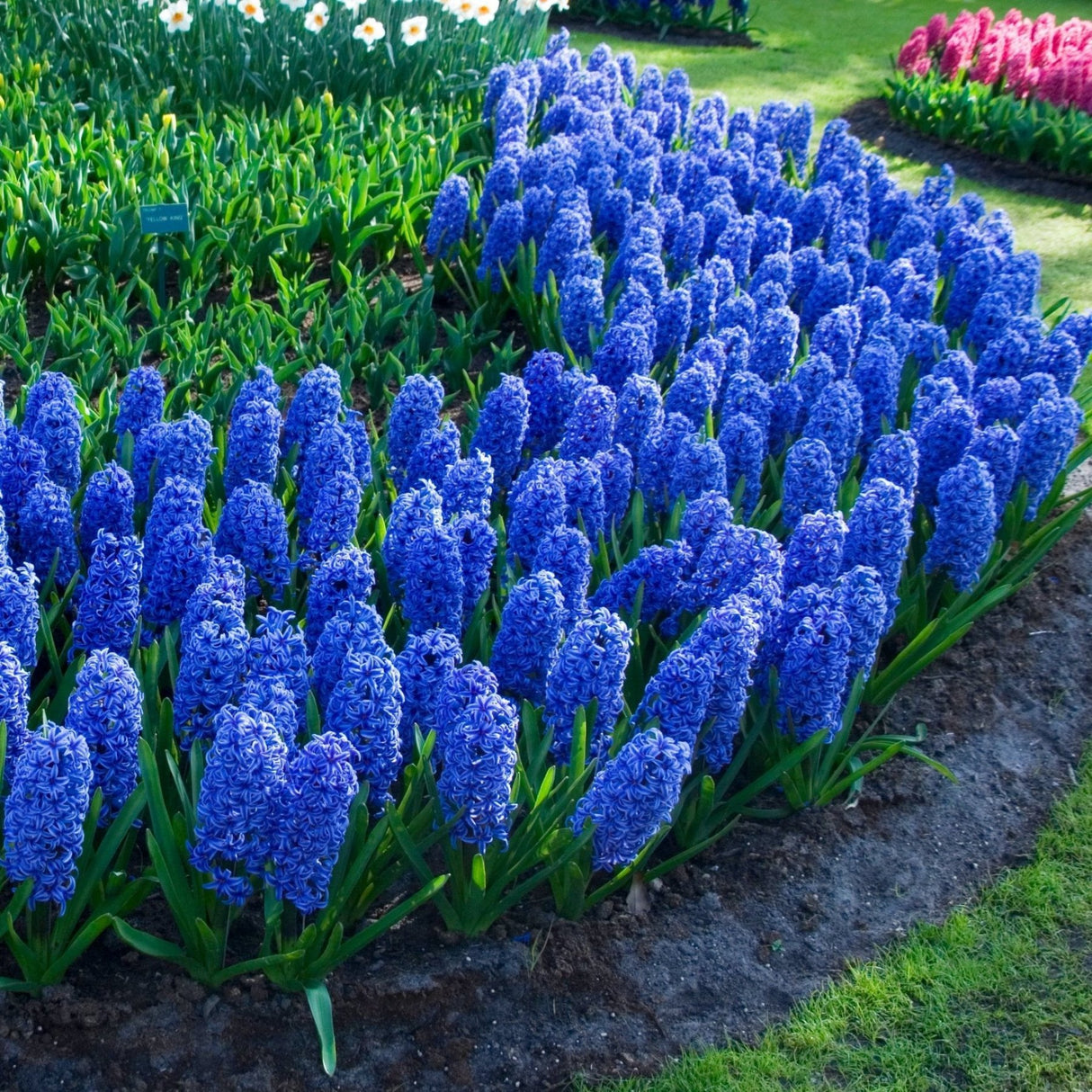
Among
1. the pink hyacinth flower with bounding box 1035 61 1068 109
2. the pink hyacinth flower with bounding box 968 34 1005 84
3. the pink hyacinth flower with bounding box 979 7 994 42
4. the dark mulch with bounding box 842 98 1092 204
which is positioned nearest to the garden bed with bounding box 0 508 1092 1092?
the dark mulch with bounding box 842 98 1092 204

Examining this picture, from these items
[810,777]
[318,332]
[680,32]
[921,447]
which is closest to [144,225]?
[318,332]

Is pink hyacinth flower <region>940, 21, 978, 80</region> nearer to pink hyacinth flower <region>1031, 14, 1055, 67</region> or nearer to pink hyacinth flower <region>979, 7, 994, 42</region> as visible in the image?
pink hyacinth flower <region>979, 7, 994, 42</region>

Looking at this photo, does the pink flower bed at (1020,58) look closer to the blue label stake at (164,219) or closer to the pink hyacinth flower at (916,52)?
the pink hyacinth flower at (916,52)

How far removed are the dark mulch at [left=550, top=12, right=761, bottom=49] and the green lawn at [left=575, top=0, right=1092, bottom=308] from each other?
0.60 feet

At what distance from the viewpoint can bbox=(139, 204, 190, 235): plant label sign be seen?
14.0 feet

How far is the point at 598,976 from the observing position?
7.98ft

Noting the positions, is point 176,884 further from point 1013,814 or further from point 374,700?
point 1013,814

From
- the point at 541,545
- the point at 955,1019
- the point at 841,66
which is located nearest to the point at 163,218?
Answer: the point at 541,545

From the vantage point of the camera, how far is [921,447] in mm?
3494

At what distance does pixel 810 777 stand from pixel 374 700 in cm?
109

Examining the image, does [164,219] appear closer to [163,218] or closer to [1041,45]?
[163,218]

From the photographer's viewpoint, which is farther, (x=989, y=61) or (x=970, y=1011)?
(x=989, y=61)

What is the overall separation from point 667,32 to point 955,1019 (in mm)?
9906

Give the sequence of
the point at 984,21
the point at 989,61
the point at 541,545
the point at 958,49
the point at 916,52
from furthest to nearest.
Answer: the point at 984,21 < the point at 916,52 < the point at 958,49 < the point at 989,61 < the point at 541,545
